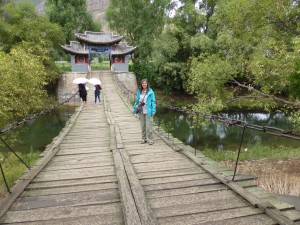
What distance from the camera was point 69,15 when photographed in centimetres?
2702

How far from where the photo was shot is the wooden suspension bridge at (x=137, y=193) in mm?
2465

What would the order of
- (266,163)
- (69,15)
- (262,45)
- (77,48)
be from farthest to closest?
(69,15) → (77,48) → (262,45) → (266,163)

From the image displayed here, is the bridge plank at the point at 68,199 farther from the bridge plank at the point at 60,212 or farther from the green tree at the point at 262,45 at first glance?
the green tree at the point at 262,45

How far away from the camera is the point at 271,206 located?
2545 mm

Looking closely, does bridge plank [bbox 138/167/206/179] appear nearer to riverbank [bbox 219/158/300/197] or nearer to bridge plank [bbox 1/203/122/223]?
bridge plank [bbox 1/203/122/223]

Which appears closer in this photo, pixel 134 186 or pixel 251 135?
pixel 134 186

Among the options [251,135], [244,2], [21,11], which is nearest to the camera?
[244,2]

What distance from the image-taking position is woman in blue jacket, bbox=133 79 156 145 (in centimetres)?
541

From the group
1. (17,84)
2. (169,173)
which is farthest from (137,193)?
(17,84)

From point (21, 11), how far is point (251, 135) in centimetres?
2104

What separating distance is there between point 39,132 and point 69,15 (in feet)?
52.5

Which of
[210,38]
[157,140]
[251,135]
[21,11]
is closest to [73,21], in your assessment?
[21,11]

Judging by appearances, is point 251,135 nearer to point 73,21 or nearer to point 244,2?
point 244,2

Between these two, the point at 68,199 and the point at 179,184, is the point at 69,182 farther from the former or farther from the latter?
Answer: the point at 179,184
